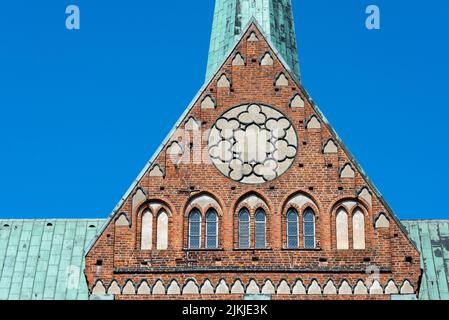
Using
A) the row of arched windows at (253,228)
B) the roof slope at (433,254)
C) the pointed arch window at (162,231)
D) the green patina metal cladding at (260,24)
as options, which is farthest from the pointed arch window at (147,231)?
the green patina metal cladding at (260,24)

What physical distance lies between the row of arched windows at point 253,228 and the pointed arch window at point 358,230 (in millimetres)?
952

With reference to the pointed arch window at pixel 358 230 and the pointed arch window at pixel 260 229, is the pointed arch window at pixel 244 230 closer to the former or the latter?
the pointed arch window at pixel 260 229

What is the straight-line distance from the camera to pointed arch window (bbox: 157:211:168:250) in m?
31.4

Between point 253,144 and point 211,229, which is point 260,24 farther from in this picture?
point 211,229

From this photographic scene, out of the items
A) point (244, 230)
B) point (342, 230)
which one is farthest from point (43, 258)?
point (342, 230)

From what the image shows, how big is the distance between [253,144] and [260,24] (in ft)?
23.3

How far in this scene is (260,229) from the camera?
31.5 m

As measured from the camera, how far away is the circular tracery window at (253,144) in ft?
105

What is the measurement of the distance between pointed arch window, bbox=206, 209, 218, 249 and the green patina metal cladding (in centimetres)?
740

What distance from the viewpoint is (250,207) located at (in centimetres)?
3166

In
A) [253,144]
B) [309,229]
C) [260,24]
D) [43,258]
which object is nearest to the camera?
Answer: [309,229]
